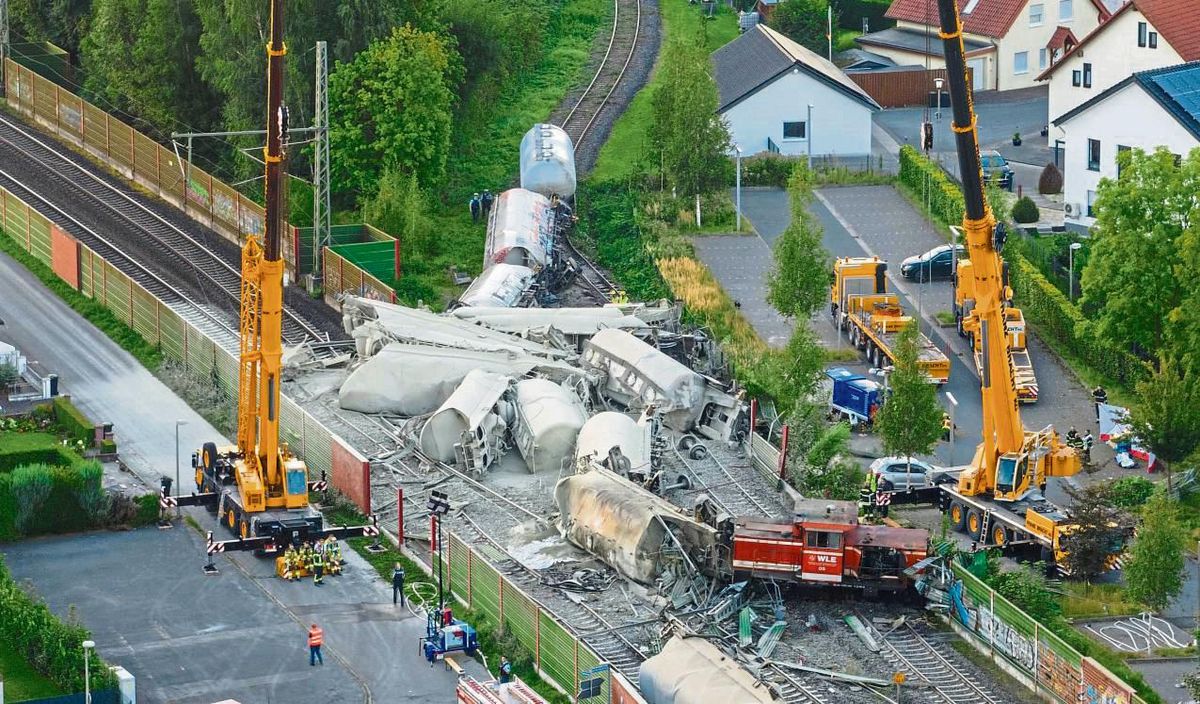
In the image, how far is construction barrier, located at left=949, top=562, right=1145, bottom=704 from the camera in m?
52.2

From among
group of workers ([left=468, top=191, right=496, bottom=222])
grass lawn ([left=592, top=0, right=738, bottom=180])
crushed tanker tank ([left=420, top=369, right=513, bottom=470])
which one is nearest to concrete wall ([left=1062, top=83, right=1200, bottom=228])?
grass lawn ([left=592, top=0, right=738, bottom=180])

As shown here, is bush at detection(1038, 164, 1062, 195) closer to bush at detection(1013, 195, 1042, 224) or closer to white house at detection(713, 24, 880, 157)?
bush at detection(1013, 195, 1042, 224)

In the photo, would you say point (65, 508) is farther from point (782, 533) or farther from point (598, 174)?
point (598, 174)

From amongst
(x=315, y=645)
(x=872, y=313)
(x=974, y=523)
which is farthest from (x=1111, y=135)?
(x=315, y=645)

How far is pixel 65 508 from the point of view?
2608 inches

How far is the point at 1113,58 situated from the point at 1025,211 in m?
9.76

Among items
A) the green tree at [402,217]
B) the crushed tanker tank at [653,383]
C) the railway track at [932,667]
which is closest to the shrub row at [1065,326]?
the crushed tanker tank at [653,383]

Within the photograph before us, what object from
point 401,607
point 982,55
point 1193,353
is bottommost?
point 401,607

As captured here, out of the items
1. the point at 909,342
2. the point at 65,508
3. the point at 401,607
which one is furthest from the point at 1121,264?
the point at 65,508

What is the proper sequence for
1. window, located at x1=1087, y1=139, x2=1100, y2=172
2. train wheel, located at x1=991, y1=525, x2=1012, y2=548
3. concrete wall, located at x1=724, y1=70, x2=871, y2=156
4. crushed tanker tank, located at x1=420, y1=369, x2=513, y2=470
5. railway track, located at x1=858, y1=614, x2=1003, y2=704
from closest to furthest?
railway track, located at x1=858, y1=614, x2=1003, y2=704 → train wheel, located at x1=991, y1=525, x2=1012, y2=548 → crushed tanker tank, located at x1=420, y1=369, x2=513, y2=470 → window, located at x1=1087, y1=139, x2=1100, y2=172 → concrete wall, located at x1=724, y1=70, x2=871, y2=156

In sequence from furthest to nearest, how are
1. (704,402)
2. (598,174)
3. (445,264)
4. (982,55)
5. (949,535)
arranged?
(982,55)
(598,174)
(445,264)
(704,402)
(949,535)

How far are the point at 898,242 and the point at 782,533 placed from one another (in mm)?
35982

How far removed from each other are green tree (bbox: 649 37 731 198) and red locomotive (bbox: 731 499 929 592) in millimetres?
37934

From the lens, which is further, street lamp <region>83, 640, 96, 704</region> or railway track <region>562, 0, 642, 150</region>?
railway track <region>562, 0, 642, 150</region>
